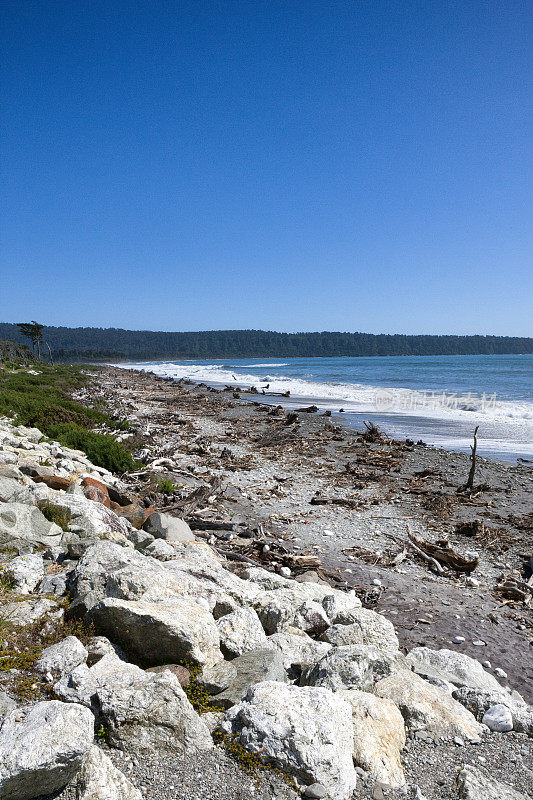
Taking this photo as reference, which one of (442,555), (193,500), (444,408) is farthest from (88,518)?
(444,408)

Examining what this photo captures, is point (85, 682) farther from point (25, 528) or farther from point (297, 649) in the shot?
point (25, 528)

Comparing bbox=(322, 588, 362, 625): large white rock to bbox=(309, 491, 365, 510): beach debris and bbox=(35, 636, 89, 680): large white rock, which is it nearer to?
bbox=(35, 636, 89, 680): large white rock

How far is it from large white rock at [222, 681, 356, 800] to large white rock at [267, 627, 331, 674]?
28.4 inches

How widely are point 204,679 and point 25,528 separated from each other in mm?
2381

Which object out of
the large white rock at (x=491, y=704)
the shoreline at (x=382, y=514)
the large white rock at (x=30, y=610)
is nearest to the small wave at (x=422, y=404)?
the shoreline at (x=382, y=514)

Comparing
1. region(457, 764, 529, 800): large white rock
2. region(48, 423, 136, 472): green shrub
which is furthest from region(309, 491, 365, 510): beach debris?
region(457, 764, 529, 800): large white rock

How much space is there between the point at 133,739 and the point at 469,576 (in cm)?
589

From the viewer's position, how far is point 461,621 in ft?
18.5

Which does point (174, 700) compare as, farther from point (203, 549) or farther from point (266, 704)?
point (203, 549)

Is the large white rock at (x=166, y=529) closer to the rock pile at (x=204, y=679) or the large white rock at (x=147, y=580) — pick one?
the rock pile at (x=204, y=679)

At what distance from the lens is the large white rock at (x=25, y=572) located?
11.7ft

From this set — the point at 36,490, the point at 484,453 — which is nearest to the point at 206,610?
the point at 36,490

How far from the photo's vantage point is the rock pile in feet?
7.20

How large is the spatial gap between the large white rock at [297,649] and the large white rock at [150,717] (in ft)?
3.35
